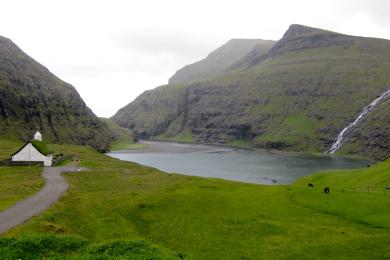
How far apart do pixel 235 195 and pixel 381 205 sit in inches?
803

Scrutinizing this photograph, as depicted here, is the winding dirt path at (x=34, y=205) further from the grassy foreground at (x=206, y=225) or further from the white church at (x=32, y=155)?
the white church at (x=32, y=155)

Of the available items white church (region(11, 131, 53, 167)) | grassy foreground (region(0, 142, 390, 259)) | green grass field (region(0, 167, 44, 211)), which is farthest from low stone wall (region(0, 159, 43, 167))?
grassy foreground (region(0, 142, 390, 259))

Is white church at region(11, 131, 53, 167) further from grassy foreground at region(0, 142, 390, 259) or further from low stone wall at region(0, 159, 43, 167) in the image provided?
grassy foreground at region(0, 142, 390, 259)

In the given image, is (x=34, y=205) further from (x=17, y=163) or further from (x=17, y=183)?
(x=17, y=163)

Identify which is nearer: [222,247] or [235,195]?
[222,247]

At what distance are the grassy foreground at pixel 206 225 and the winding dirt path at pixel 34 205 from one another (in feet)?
5.56

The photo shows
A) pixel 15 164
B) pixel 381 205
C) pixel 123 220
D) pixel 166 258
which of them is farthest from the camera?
pixel 15 164

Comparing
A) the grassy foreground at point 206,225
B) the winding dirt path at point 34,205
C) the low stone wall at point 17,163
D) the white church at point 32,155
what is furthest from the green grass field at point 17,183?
the white church at point 32,155

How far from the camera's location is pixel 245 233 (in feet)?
148

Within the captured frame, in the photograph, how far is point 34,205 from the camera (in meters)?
55.1

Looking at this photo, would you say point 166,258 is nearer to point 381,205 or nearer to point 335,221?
point 335,221

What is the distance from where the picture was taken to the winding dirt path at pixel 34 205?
45531mm

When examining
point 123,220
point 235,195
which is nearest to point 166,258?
point 123,220

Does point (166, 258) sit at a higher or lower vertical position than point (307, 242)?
higher
